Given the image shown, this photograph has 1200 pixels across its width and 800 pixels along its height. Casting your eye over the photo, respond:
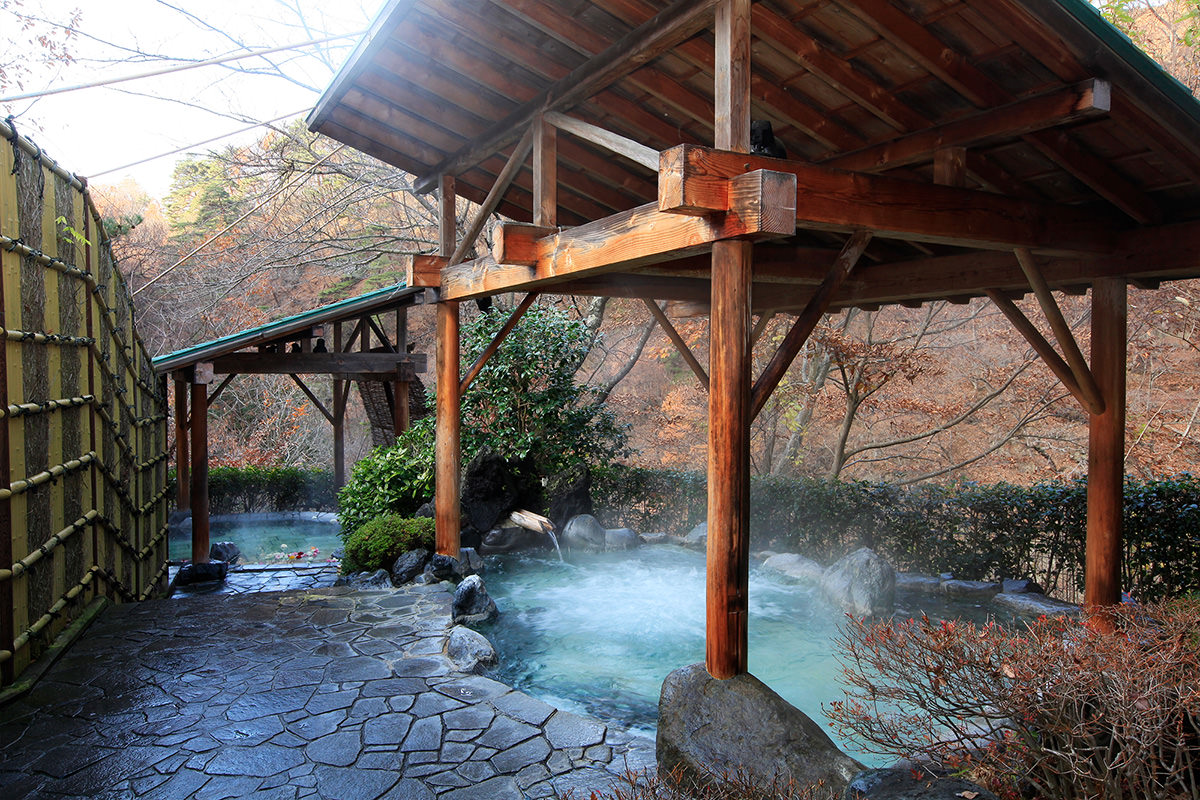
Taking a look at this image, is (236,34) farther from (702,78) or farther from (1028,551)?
(1028,551)

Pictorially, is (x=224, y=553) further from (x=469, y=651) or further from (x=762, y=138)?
(x=762, y=138)

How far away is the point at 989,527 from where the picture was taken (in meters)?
7.63

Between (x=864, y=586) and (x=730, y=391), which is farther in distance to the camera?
(x=864, y=586)

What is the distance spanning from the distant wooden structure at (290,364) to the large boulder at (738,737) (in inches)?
201

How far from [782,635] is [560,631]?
1.96 meters

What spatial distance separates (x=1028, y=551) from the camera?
745 cm

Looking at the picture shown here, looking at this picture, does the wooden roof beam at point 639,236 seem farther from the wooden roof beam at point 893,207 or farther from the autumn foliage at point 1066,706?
the autumn foliage at point 1066,706

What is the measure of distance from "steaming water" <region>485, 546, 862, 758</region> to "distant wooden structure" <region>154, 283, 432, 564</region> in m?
3.35

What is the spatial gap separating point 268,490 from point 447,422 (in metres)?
8.21

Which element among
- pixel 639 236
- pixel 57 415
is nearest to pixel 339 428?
pixel 57 415

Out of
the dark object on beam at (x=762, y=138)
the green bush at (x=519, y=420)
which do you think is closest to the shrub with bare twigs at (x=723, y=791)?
the dark object on beam at (x=762, y=138)

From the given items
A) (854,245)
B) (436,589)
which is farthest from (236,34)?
(854,245)

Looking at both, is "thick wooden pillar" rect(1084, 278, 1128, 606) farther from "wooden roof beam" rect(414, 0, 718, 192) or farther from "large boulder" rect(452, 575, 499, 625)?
"large boulder" rect(452, 575, 499, 625)

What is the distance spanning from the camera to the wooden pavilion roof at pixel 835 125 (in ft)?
12.2
